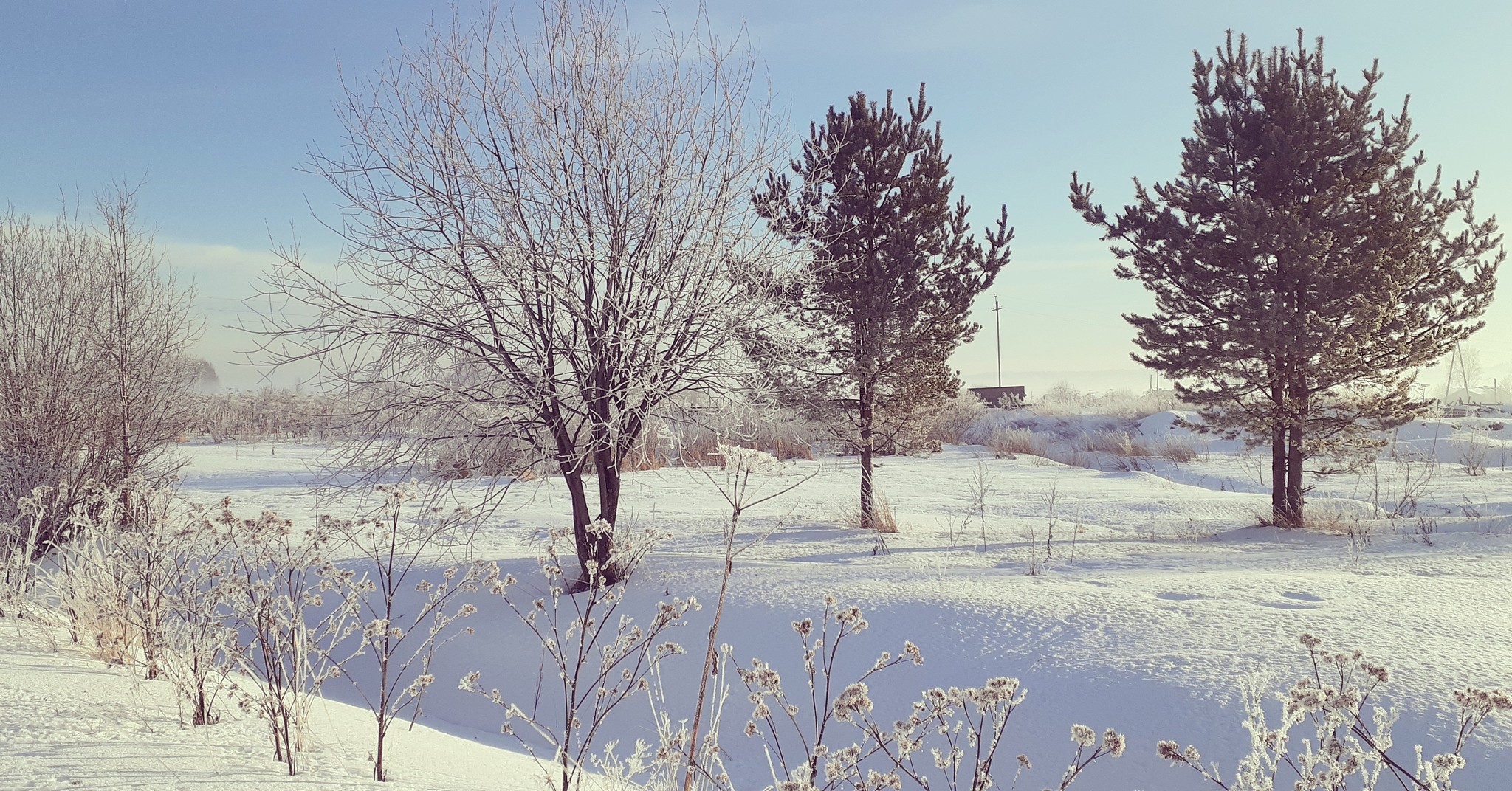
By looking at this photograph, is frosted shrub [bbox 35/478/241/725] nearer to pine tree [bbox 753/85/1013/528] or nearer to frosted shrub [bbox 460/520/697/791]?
frosted shrub [bbox 460/520/697/791]

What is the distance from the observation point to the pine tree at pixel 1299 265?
9.16 meters

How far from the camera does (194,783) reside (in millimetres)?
2834

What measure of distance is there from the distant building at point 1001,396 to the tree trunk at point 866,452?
1048 inches

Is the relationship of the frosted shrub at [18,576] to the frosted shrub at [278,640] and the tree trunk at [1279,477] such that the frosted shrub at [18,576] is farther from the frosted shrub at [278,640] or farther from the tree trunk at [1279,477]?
the tree trunk at [1279,477]

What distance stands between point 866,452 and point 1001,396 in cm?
3090

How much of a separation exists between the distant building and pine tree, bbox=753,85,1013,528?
26657mm

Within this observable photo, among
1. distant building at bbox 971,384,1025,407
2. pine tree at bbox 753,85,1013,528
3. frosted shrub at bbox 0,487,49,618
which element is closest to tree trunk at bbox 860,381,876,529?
pine tree at bbox 753,85,1013,528

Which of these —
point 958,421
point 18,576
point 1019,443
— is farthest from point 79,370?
point 958,421

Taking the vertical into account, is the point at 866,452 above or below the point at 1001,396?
below

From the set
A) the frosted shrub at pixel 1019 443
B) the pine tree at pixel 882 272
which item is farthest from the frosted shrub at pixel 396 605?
the frosted shrub at pixel 1019 443

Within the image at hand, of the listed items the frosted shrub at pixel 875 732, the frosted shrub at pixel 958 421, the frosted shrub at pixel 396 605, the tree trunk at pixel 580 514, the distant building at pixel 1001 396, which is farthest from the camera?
the distant building at pixel 1001 396

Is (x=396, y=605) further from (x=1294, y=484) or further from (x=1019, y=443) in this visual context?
(x=1019, y=443)

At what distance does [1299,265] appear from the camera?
9.09 meters

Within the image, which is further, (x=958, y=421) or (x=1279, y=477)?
(x=958, y=421)
